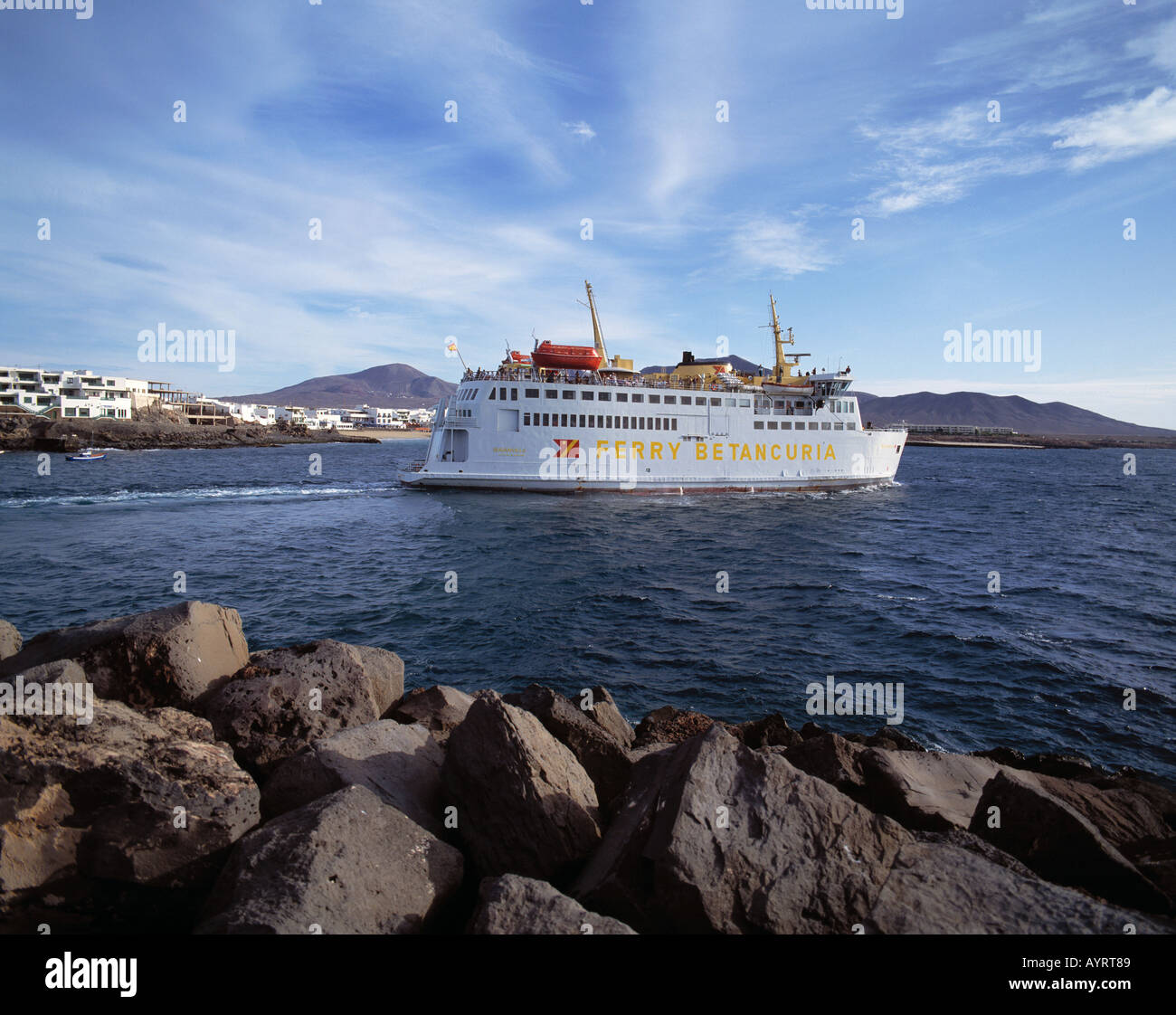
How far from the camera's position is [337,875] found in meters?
3.83

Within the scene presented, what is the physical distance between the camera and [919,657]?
13.3 m

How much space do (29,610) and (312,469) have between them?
34.8 m

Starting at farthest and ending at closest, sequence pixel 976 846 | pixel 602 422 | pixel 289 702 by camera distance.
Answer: pixel 602 422 → pixel 289 702 → pixel 976 846

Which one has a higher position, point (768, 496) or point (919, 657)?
point (768, 496)

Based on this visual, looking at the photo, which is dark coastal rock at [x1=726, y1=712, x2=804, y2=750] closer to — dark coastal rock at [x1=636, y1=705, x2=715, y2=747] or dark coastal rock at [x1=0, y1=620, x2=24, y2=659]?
dark coastal rock at [x1=636, y1=705, x2=715, y2=747]

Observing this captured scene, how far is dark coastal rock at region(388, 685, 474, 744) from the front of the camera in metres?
7.08

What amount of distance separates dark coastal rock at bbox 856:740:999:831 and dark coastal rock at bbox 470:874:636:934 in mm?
3362

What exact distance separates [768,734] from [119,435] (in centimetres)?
9790

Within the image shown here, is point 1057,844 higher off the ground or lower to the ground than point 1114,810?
higher

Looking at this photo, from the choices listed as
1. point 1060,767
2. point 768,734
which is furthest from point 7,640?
point 1060,767

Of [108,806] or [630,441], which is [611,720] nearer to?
[108,806]

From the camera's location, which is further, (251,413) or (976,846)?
(251,413)
